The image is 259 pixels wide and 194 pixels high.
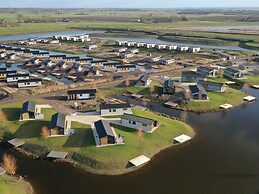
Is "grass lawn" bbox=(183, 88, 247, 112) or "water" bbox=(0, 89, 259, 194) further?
"grass lawn" bbox=(183, 88, 247, 112)

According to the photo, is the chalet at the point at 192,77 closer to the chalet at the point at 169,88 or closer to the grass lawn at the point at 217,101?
the grass lawn at the point at 217,101

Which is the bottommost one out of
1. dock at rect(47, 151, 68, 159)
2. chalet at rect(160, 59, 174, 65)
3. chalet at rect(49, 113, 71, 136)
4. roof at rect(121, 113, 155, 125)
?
dock at rect(47, 151, 68, 159)

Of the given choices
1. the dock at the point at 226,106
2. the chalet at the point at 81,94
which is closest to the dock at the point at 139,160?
the chalet at the point at 81,94

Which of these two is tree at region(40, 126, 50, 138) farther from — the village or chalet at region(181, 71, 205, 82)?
chalet at region(181, 71, 205, 82)

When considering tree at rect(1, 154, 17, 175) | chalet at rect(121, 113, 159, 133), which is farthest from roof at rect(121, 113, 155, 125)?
tree at rect(1, 154, 17, 175)

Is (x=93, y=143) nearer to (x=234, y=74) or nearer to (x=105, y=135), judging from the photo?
(x=105, y=135)

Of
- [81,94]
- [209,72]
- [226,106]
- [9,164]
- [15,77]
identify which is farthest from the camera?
[209,72]

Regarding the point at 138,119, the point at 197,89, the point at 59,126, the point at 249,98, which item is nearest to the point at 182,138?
the point at 138,119
